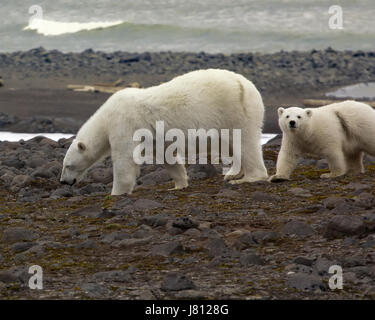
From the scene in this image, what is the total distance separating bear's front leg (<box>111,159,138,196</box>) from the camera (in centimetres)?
819

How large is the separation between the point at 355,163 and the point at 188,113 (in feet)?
6.92

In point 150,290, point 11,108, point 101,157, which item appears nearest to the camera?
point 150,290

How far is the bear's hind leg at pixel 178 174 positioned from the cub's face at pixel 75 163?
0.94 meters

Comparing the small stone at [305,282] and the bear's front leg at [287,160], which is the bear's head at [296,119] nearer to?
the bear's front leg at [287,160]

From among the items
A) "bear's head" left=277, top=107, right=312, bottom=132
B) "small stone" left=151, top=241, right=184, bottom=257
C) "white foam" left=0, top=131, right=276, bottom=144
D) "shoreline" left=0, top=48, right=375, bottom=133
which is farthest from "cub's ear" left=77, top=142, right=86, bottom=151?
"shoreline" left=0, top=48, right=375, bottom=133

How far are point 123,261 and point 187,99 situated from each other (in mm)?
2982

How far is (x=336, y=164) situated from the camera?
8305mm

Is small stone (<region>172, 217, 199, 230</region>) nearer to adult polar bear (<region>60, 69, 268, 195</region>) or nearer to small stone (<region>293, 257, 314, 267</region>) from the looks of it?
small stone (<region>293, 257, 314, 267</region>)

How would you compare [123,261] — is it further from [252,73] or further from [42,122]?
[252,73]

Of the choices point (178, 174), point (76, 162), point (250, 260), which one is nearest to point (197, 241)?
point (250, 260)

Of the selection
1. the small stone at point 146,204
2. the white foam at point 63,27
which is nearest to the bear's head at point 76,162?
the small stone at point 146,204

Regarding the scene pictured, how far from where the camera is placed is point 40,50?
31406 mm

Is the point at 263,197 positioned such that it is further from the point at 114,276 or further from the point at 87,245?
the point at 114,276

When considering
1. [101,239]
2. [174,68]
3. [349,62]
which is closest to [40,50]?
[174,68]
